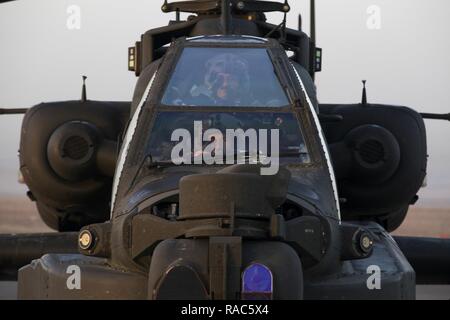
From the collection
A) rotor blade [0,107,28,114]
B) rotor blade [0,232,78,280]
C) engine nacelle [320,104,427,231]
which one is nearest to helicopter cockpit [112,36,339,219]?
rotor blade [0,232,78,280]

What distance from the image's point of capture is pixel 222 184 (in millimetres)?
6617

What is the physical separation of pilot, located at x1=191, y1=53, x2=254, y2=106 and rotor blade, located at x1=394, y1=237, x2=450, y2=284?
262cm

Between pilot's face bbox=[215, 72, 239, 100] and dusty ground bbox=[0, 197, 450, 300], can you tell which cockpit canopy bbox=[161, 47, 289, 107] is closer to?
pilot's face bbox=[215, 72, 239, 100]

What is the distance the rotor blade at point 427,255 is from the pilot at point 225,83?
8.60 feet

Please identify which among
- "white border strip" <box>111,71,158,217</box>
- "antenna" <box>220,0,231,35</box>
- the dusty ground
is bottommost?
the dusty ground

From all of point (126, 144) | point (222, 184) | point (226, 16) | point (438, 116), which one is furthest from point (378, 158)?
point (222, 184)

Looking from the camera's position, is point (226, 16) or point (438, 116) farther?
point (438, 116)

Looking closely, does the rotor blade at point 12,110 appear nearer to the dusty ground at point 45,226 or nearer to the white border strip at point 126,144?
the dusty ground at point 45,226

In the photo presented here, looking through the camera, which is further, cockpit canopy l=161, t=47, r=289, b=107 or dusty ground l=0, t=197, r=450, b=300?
dusty ground l=0, t=197, r=450, b=300

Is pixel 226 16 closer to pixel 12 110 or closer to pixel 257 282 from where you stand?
pixel 12 110

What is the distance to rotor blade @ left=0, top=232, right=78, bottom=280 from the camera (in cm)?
1012

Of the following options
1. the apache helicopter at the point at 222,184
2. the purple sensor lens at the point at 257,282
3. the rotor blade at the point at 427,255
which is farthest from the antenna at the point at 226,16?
the purple sensor lens at the point at 257,282

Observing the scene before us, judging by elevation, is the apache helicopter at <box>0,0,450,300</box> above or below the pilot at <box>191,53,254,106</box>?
below

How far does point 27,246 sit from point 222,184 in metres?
4.22
